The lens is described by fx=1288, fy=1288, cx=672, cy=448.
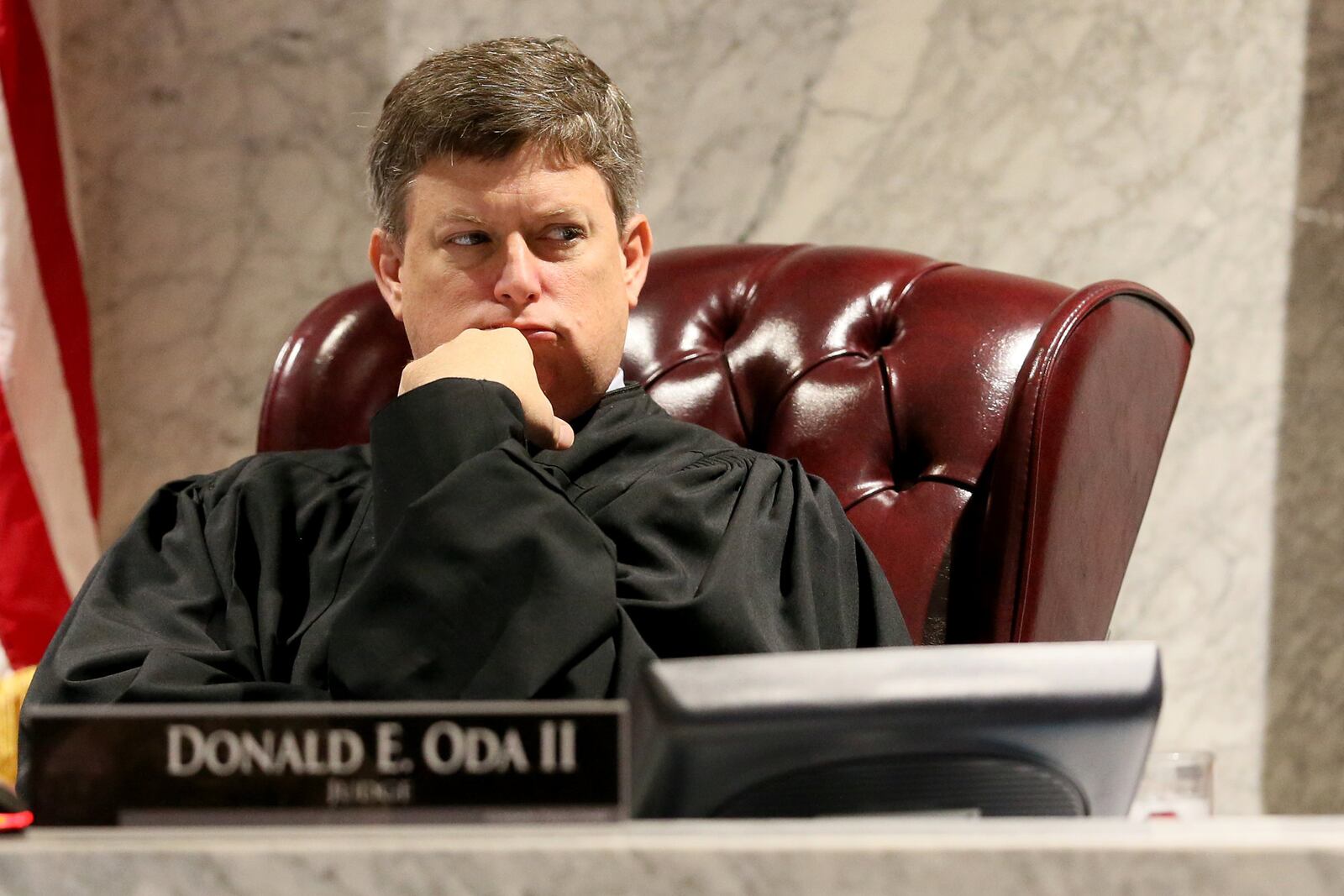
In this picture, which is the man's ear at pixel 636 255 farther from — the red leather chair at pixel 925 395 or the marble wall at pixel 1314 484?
the marble wall at pixel 1314 484

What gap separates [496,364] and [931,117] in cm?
105

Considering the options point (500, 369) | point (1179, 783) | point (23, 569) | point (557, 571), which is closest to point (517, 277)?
point (500, 369)

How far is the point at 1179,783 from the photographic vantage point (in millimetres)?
1261

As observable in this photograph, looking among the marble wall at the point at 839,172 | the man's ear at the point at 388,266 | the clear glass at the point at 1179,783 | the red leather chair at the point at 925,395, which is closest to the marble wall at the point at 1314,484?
the marble wall at the point at 839,172

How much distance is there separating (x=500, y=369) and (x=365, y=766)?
73 centimetres

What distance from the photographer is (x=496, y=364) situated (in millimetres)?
1210

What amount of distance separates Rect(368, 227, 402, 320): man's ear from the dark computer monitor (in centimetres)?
104

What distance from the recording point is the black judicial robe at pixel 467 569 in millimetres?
938

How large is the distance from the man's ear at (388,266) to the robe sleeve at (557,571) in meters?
0.39

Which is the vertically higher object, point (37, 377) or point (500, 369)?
point (500, 369)

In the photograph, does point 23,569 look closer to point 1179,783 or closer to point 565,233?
point 565,233

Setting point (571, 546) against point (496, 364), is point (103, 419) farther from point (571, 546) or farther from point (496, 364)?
point (571, 546)

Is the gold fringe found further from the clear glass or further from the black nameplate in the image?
the clear glass

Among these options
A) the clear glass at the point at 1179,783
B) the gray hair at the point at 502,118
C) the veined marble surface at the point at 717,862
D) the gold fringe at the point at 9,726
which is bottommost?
the gold fringe at the point at 9,726
